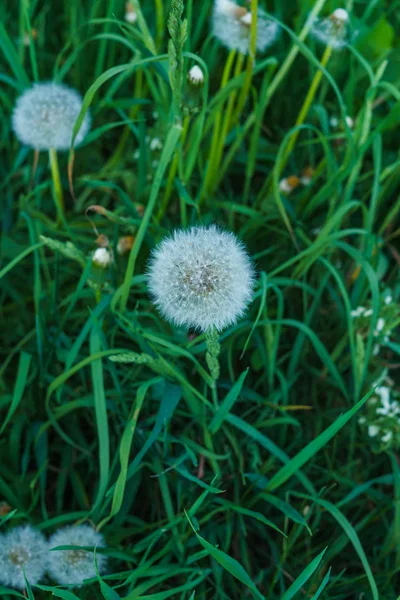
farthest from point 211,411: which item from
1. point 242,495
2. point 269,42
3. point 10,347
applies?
point 269,42

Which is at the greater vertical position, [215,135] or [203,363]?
[215,135]

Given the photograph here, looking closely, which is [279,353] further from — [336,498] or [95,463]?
[95,463]

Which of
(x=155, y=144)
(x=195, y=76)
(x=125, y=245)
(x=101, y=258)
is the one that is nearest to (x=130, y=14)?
(x=155, y=144)

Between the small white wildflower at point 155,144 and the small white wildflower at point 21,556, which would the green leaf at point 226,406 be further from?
the small white wildflower at point 155,144

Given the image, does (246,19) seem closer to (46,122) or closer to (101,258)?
(46,122)

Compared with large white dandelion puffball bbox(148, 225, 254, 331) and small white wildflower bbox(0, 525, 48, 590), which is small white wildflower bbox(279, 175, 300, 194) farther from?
small white wildflower bbox(0, 525, 48, 590)

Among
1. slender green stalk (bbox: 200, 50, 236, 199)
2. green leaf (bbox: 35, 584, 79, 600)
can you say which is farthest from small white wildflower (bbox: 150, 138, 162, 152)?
green leaf (bbox: 35, 584, 79, 600)
